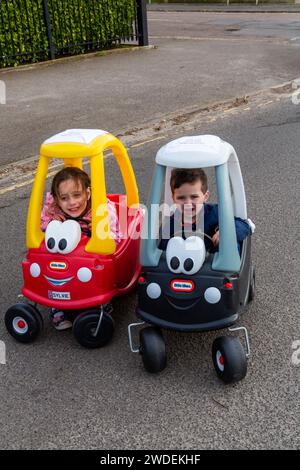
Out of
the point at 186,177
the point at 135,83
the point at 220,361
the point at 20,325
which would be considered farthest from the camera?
the point at 135,83

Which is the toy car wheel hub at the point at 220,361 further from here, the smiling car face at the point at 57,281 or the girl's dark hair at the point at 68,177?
the girl's dark hair at the point at 68,177

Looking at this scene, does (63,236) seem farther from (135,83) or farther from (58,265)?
(135,83)

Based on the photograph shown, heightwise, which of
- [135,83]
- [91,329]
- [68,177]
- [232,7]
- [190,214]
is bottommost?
[232,7]

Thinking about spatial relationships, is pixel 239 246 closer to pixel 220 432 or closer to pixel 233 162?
pixel 233 162

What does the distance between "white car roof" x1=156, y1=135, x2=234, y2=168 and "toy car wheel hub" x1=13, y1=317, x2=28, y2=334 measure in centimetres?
121

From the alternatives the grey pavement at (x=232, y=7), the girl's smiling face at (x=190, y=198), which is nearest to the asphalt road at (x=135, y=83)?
the girl's smiling face at (x=190, y=198)

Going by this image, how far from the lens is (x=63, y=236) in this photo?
3.08m

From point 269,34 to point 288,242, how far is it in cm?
1254

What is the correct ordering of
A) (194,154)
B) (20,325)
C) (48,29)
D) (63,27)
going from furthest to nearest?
(63,27), (48,29), (20,325), (194,154)

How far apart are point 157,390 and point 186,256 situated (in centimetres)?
70

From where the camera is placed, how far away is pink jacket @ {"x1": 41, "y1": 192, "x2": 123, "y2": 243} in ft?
10.8

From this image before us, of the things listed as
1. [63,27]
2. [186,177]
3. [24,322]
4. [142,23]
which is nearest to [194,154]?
[186,177]

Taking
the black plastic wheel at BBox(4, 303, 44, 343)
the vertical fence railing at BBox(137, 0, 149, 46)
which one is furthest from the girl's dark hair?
the vertical fence railing at BBox(137, 0, 149, 46)

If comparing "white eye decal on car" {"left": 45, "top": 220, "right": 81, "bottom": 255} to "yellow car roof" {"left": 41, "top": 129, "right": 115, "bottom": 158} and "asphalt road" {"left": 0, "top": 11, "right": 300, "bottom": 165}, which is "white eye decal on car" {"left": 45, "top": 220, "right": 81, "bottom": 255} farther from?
"asphalt road" {"left": 0, "top": 11, "right": 300, "bottom": 165}
